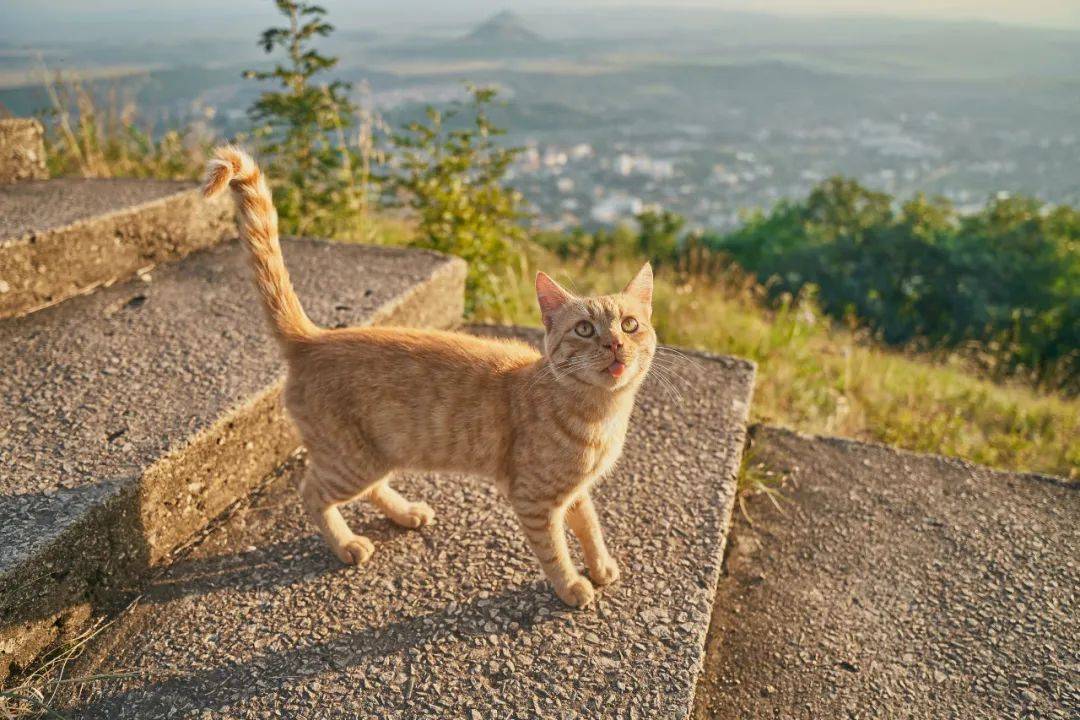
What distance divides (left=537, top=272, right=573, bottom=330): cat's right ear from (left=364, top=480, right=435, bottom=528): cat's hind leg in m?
0.85

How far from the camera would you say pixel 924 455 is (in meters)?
3.38

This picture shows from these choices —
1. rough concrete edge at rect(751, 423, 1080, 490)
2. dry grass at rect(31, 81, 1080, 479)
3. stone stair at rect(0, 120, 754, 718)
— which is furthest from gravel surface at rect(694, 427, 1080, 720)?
dry grass at rect(31, 81, 1080, 479)

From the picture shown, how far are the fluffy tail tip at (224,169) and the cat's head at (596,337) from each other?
0.98 m

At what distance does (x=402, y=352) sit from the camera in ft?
7.66

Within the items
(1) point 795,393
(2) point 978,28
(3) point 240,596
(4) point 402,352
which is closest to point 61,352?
(3) point 240,596

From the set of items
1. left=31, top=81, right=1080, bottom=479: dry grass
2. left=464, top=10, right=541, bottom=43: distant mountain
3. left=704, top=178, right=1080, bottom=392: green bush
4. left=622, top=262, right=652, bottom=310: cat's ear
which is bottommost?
left=704, top=178, right=1080, bottom=392: green bush

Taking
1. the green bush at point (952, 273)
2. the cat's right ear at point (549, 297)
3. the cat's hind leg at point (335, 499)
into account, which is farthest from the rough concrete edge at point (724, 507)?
the green bush at point (952, 273)

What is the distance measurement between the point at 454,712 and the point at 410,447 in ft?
2.61

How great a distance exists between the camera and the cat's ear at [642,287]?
2373 mm

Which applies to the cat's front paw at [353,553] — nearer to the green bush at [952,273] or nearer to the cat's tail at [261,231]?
the cat's tail at [261,231]

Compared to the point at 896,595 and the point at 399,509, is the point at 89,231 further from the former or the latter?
the point at 896,595

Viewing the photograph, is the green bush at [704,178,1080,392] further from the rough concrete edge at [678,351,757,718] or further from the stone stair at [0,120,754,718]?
the stone stair at [0,120,754,718]

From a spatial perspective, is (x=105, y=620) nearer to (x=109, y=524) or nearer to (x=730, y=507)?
(x=109, y=524)

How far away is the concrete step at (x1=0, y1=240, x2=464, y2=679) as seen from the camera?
205 centimetres
